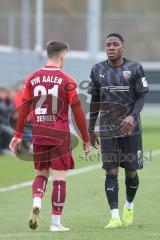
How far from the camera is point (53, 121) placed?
419 inches

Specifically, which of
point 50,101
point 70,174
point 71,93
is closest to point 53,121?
point 50,101

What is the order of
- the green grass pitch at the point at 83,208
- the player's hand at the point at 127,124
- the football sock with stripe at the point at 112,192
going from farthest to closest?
the football sock with stripe at the point at 112,192 → the player's hand at the point at 127,124 → the green grass pitch at the point at 83,208

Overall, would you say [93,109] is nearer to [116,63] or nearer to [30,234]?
[116,63]

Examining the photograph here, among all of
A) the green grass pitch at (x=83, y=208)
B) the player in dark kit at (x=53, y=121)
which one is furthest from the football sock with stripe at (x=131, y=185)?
the player in dark kit at (x=53, y=121)

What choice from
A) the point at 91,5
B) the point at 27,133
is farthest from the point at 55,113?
the point at 91,5

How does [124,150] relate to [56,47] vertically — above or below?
below

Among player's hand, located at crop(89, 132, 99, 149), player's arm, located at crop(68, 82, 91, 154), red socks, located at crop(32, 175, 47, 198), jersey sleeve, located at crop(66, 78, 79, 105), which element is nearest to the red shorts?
red socks, located at crop(32, 175, 47, 198)

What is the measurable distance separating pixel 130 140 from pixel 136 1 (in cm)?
4225

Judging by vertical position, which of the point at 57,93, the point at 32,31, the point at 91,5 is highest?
the point at 57,93

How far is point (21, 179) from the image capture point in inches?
687

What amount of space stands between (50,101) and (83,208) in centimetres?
286

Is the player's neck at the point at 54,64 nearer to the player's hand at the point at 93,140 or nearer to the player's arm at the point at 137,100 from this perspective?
the player's arm at the point at 137,100

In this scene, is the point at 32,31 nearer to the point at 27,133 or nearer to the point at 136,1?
the point at 136,1

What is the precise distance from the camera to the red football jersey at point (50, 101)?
10531 mm
